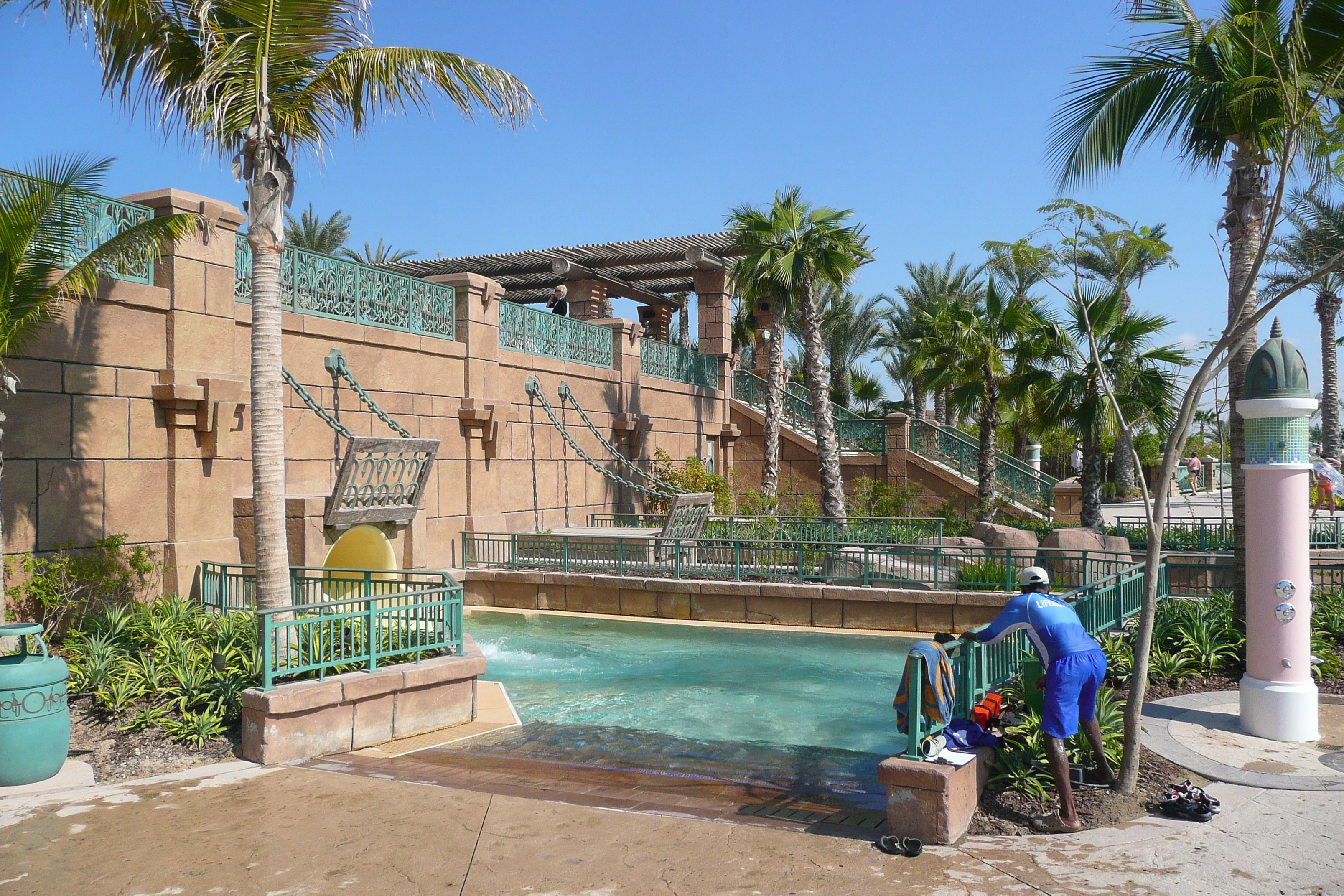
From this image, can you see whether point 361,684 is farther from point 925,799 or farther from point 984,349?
point 984,349

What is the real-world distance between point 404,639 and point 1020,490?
20406 mm

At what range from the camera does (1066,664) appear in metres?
5.92

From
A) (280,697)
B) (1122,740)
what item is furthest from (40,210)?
(1122,740)

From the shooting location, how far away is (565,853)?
533 centimetres

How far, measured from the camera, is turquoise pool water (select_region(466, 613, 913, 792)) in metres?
7.94

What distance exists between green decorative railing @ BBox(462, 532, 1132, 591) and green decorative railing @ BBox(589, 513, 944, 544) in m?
2.61

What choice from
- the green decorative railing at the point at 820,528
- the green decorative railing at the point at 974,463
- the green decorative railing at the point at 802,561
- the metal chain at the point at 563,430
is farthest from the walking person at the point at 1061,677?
the green decorative railing at the point at 974,463

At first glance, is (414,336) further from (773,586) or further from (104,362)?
(773,586)

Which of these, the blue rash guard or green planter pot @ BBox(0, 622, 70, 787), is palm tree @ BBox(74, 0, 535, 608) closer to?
green planter pot @ BBox(0, 622, 70, 787)

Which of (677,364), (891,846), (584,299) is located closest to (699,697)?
(891,846)

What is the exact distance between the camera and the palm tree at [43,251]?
326 inches

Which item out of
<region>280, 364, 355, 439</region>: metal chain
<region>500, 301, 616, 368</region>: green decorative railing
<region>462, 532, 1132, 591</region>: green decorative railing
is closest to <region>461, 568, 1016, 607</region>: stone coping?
<region>462, 532, 1132, 591</region>: green decorative railing

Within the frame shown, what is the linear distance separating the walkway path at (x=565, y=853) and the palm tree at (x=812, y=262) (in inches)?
619

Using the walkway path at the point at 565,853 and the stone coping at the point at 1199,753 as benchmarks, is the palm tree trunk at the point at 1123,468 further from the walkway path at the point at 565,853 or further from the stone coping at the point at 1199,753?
the walkway path at the point at 565,853
